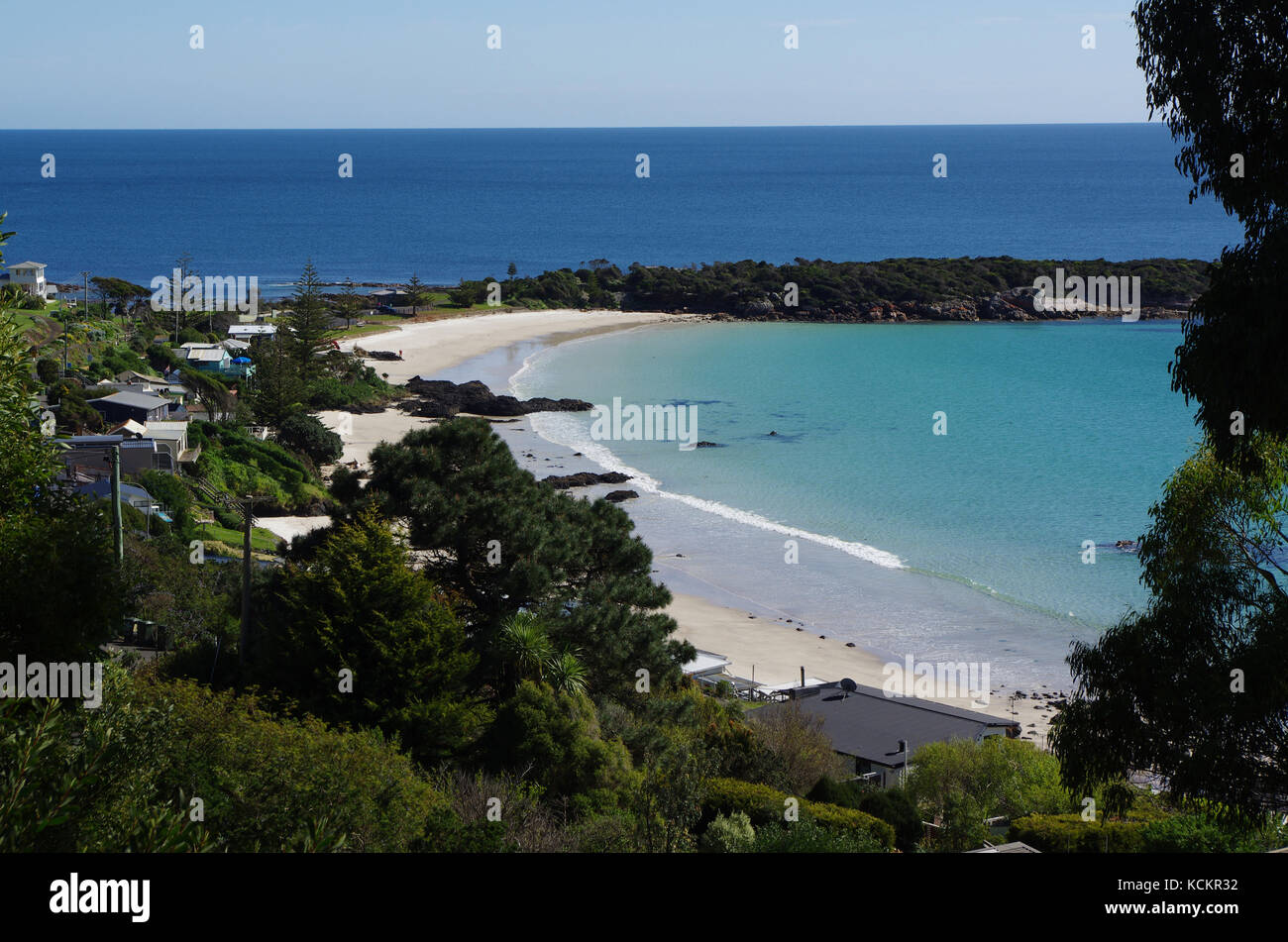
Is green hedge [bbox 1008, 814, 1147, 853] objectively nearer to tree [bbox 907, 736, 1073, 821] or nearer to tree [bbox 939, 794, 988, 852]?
tree [bbox 939, 794, 988, 852]

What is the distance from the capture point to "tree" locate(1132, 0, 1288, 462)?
7598 millimetres

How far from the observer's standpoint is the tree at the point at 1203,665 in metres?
8.16

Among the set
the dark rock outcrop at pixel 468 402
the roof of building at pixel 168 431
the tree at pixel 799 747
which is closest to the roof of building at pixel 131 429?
the roof of building at pixel 168 431

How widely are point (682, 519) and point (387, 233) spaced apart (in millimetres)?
107745

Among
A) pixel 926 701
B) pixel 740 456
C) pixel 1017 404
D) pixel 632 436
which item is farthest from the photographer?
A: pixel 1017 404

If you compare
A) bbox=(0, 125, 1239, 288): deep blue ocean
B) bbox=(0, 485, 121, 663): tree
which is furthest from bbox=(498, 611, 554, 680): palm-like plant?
bbox=(0, 125, 1239, 288): deep blue ocean

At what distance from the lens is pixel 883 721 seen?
2078cm

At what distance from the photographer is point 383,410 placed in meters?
51.6

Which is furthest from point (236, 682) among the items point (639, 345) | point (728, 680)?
point (639, 345)

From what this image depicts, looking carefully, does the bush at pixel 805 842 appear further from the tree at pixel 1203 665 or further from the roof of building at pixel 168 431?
the roof of building at pixel 168 431

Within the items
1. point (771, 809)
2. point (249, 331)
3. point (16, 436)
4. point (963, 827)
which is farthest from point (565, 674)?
point (249, 331)

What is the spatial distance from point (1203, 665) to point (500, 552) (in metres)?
10.8

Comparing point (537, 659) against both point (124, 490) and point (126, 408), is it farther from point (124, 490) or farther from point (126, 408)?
point (126, 408)
